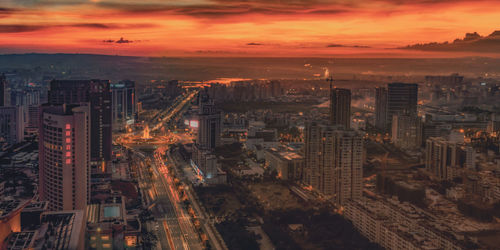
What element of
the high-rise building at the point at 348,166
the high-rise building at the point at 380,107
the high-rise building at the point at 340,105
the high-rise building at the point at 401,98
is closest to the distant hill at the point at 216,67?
the high-rise building at the point at 340,105

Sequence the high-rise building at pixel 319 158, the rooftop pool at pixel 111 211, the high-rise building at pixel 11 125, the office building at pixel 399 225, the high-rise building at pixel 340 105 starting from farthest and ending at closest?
the high-rise building at pixel 11 125 → the high-rise building at pixel 340 105 → the high-rise building at pixel 319 158 → the rooftop pool at pixel 111 211 → the office building at pixel 399 225

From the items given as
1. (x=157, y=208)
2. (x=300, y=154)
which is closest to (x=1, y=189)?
(x=157, y=208)

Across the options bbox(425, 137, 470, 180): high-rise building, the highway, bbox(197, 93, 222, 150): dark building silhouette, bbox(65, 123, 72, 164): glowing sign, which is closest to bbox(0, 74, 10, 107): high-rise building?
the highway

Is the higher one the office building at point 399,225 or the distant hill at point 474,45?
the distant hill at point 474,45

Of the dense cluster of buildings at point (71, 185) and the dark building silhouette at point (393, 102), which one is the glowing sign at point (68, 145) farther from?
the dark building silhouette at point (393, 102)

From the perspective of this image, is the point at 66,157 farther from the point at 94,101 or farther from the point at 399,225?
the point at 94,101

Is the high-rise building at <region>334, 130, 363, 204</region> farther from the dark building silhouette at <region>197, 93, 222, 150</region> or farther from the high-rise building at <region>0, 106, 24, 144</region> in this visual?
the high-rise building at <region>0, 106, 24, 144</region>
